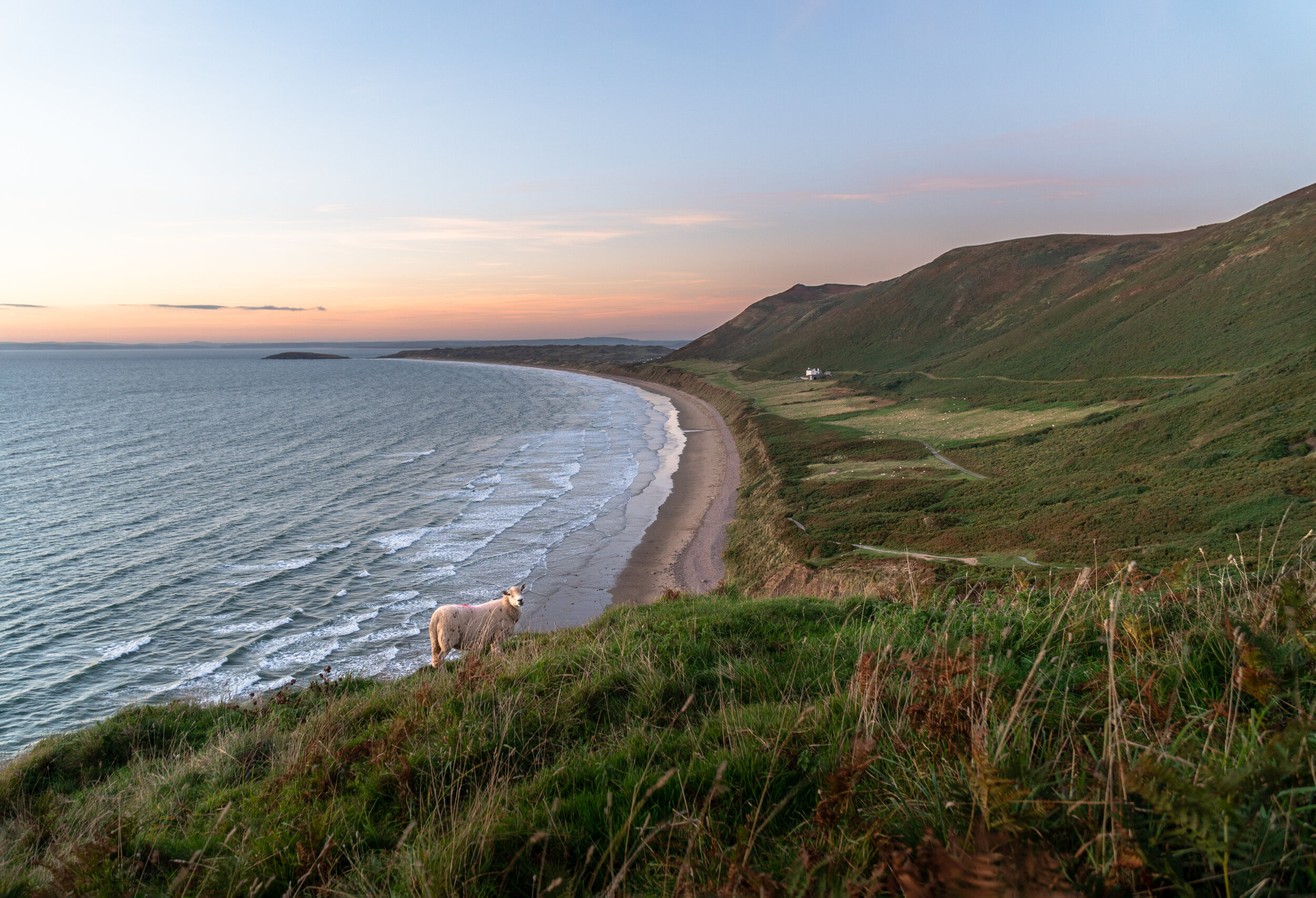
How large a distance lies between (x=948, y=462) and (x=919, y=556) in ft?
67.4

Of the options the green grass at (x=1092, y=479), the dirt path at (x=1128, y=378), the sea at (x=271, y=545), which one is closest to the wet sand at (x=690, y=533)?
the sea at (x=271, y=545)

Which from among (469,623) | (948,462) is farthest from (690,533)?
(469,623)

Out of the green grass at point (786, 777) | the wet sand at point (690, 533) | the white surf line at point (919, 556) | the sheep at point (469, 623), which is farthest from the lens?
the wet sand at point (690, 533)

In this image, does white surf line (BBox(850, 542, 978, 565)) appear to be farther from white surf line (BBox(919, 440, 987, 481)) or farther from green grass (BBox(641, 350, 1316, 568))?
white surf line (BBox(919, 440, 987, 481))

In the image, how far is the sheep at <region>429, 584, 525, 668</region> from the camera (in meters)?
15.6

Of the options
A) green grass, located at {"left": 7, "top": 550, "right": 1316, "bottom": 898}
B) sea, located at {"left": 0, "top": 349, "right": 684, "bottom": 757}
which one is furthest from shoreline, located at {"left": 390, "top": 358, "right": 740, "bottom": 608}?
green grass, located at {"left": 7, "top": 550, "right": 1316, "bottom": 898}

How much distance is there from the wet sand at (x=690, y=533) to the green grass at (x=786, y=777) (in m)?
10.3

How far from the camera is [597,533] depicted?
124ft

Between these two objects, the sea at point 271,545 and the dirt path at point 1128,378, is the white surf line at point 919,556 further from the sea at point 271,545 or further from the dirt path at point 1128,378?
the dirt path at point 1128,378

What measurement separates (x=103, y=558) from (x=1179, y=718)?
4012cm

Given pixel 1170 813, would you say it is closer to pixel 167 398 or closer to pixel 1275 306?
pixel 1275 306

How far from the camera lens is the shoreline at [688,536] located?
1143 inches

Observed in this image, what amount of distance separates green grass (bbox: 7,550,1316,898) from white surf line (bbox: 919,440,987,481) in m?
30.6

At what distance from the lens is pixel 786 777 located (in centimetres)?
393
